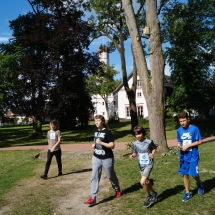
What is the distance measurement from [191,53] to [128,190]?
22.5 m

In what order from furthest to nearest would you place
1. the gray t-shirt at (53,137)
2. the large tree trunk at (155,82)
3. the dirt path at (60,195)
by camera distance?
the large tree trunk at (155,82) → the gray t-shirt at (53,137) → the dirt path at (60,195)

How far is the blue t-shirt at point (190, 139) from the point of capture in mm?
5863

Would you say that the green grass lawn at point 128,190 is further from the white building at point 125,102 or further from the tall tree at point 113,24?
the white building at point 125,102

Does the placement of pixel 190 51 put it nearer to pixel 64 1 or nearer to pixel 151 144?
pixel 64 1

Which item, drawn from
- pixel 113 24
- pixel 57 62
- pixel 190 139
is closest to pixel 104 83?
pixel 113 24

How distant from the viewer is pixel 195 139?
231 inches

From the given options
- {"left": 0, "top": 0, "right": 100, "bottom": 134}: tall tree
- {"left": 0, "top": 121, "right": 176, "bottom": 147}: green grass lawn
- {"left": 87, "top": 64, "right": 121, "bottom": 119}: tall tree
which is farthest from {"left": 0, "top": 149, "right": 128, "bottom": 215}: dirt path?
{"left": 87, "top": 64, "right": 121, "bottom": 119}: tall tree

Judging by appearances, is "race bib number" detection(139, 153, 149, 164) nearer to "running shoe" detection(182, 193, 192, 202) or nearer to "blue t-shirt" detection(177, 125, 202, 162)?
"blue t-shirt" detection(177, 125, 202, 162)

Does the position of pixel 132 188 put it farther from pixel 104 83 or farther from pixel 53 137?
pixel 104 83

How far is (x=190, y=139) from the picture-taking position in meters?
5.87

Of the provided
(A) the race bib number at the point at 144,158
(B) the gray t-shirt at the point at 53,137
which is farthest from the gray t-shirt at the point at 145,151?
(B) the gray t-shirt at the point at 53,137

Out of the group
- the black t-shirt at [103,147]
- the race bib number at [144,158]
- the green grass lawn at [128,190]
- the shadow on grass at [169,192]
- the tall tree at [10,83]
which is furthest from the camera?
the tall tree at [10,83]

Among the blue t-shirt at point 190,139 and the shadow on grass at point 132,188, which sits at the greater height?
the blue t-shirt at point 190,139

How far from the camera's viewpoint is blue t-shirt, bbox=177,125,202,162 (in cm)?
586
